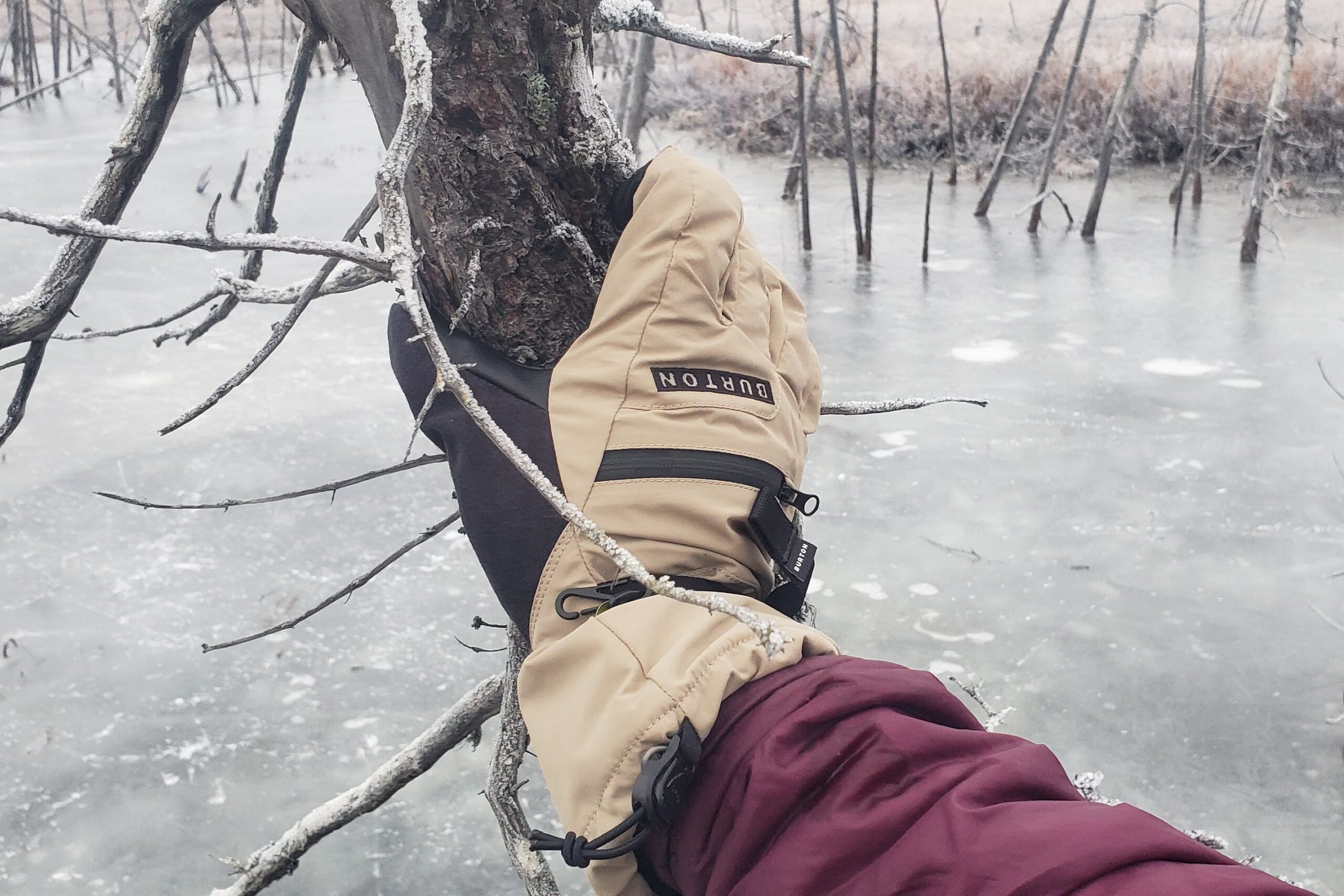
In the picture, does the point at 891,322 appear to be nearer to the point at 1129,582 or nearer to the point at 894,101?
the point at 1129,582

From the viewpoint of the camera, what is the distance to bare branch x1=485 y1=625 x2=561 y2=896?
3.07ft

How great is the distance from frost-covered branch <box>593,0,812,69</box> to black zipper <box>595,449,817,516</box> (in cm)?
39

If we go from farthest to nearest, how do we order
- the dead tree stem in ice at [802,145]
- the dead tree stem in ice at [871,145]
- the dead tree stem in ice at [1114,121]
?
the dead tree stem in ice at [1114,121]
the dead tree stem in ice at [871,145]
the dead tree stem in ice at [802,145]

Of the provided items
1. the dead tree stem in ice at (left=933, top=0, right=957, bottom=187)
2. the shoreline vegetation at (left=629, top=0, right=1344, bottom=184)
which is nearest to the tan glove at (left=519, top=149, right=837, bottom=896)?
the shoreline vegetation at (left=629, top=0, right=1344, bottom=184)

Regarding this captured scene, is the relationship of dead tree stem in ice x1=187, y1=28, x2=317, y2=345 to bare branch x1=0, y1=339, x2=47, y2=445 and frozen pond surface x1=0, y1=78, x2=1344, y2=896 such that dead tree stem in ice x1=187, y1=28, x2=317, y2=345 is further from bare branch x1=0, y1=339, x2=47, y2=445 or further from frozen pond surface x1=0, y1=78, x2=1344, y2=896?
frozen pond surface x1=0, y1=78, x2=1344, y2=896

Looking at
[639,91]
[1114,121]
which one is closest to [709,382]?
[639,91]

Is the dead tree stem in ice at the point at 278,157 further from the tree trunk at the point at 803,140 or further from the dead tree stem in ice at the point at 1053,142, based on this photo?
the dead tree stem in ice at the point at 1053,142

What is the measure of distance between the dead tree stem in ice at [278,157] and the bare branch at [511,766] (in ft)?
1.35

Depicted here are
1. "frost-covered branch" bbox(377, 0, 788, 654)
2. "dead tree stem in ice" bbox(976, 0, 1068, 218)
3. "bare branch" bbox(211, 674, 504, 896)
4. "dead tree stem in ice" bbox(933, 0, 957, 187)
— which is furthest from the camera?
"dead tree stem in ice" bbox(933, 0, 957, 187)

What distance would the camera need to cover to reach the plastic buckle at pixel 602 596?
0.72 m

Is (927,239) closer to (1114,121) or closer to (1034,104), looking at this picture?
(1114,121)

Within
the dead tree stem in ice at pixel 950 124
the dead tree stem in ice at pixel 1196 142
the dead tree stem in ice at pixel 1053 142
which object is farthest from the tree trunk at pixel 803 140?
the dead tree stem in ice at pixel 1196 142

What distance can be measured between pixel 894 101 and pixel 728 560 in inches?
267

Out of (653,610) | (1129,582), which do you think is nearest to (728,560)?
(653,610)
